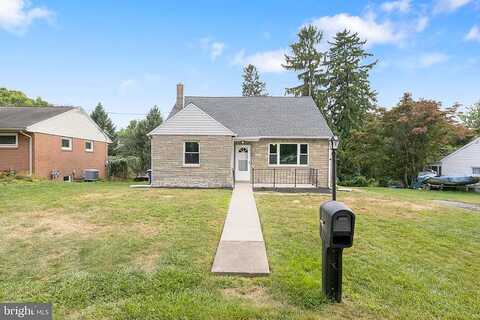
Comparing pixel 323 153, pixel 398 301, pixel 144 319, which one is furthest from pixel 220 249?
pixel 323 153

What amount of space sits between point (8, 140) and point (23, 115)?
2.61 m

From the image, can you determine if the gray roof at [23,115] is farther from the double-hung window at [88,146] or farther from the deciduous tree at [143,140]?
the deciduous tree at [143,140]

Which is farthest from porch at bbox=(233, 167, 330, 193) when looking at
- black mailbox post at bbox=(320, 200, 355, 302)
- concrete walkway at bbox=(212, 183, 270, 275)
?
black mailbox post at bbox=(320, 200, 355, 302)

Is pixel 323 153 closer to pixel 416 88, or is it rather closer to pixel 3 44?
pixel 416 88

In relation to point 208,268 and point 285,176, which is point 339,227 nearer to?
point 208,268

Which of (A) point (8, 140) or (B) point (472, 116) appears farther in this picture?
(B) point (472, 116)

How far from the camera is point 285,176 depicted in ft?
47.3

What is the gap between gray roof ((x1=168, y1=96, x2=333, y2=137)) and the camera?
14.6 m

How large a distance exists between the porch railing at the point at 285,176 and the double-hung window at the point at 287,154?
376 millimetres

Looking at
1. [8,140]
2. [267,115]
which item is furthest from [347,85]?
[8,140]

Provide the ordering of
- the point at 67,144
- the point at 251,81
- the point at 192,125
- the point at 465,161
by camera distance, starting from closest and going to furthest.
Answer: the point at 192,125 → the point at 67,144 → the point at 465,161 → the point at 251,81

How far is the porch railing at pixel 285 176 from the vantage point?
46.8 feet

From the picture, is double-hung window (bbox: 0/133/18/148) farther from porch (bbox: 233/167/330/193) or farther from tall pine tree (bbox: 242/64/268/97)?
tall pine tree (bbox: 242/64/268/97)

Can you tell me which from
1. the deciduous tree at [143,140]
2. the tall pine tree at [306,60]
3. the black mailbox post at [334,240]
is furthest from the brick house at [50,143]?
the tall pine tree at [306,60]
